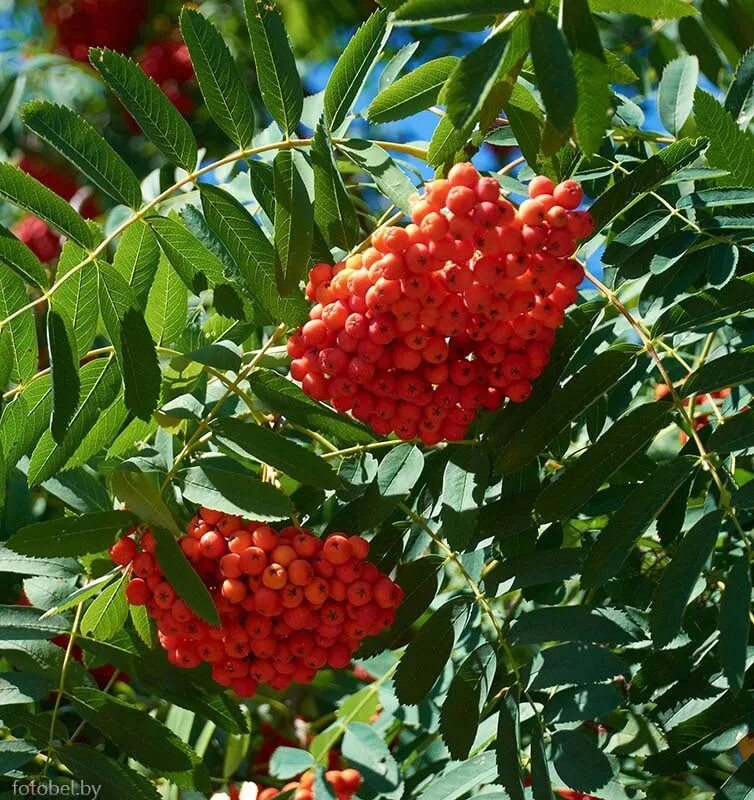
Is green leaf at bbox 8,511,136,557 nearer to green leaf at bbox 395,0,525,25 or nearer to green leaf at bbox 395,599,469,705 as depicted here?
green leaf at bbox 395,599,469,705

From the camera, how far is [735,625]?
1.65m

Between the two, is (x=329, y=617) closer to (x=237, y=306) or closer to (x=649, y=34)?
(x=237, y=306)

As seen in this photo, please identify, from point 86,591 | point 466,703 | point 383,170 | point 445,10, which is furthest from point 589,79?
point 86,591

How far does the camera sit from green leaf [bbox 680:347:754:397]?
180cm

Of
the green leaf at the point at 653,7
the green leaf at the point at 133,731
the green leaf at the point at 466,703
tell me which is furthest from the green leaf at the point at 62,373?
the green leaf at the point at 653,7

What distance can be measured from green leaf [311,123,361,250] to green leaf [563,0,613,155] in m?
0.47

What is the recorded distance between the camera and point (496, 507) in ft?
6.47

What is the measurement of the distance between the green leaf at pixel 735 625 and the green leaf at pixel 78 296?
3.59 feet

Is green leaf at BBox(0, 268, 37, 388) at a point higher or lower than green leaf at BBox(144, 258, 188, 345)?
higher

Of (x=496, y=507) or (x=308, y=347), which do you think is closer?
(x=308, y=347)

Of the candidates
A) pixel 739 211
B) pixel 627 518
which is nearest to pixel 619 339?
pixel 739 211

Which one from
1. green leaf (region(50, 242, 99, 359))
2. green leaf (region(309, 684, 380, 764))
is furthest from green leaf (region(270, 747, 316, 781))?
green leaf (region(50, 242, 99, 359))

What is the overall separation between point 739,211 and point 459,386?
1.98 feet

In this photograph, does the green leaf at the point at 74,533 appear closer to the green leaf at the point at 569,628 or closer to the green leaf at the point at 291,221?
the green leaf at the point at 291,221
